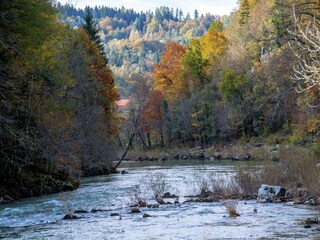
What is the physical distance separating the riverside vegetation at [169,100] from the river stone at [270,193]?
66 centimetres

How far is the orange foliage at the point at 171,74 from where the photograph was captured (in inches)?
3206

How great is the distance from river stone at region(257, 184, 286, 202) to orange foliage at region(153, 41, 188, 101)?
59960 mm

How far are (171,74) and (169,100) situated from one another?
5251 mm

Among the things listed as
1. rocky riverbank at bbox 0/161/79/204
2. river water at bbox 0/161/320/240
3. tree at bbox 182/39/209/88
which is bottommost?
river water at bbox 0/161/320/240

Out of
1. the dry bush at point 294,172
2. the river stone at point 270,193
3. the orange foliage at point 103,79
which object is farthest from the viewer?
the orange foliage at point 103,79

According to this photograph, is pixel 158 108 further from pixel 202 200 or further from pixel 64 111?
pixel 202 200

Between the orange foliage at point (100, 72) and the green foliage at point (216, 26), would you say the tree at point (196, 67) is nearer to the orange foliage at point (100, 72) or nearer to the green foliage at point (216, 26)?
the green foliage at point (216, 26)

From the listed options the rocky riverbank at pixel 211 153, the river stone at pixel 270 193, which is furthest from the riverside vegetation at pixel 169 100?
the river stone at pixel 270 193

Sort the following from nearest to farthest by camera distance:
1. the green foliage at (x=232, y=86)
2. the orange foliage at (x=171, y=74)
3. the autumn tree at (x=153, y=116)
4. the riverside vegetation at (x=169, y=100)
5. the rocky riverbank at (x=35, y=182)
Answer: the riverside vegetation at (x=169, y=100), the rocky riverbank at (x=35, y=182), the green foliage at (x=232, y=86), the autumn tree at (x=153, y=116), the orange foliage at (x=171, y=74)

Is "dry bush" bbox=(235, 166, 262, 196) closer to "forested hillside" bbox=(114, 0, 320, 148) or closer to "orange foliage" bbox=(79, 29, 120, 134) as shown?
"orange foliage" bbox=(79, 29, 120, 134)

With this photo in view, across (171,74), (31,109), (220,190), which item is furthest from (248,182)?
(171,74)

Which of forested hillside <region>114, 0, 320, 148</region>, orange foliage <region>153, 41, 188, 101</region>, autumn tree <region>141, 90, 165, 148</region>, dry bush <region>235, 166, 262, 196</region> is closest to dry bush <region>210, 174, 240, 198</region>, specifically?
dry bush <region>235, 166, 262, 196</region>

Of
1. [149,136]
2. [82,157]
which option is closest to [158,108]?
[149,136]

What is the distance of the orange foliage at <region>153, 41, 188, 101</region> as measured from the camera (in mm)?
81438
